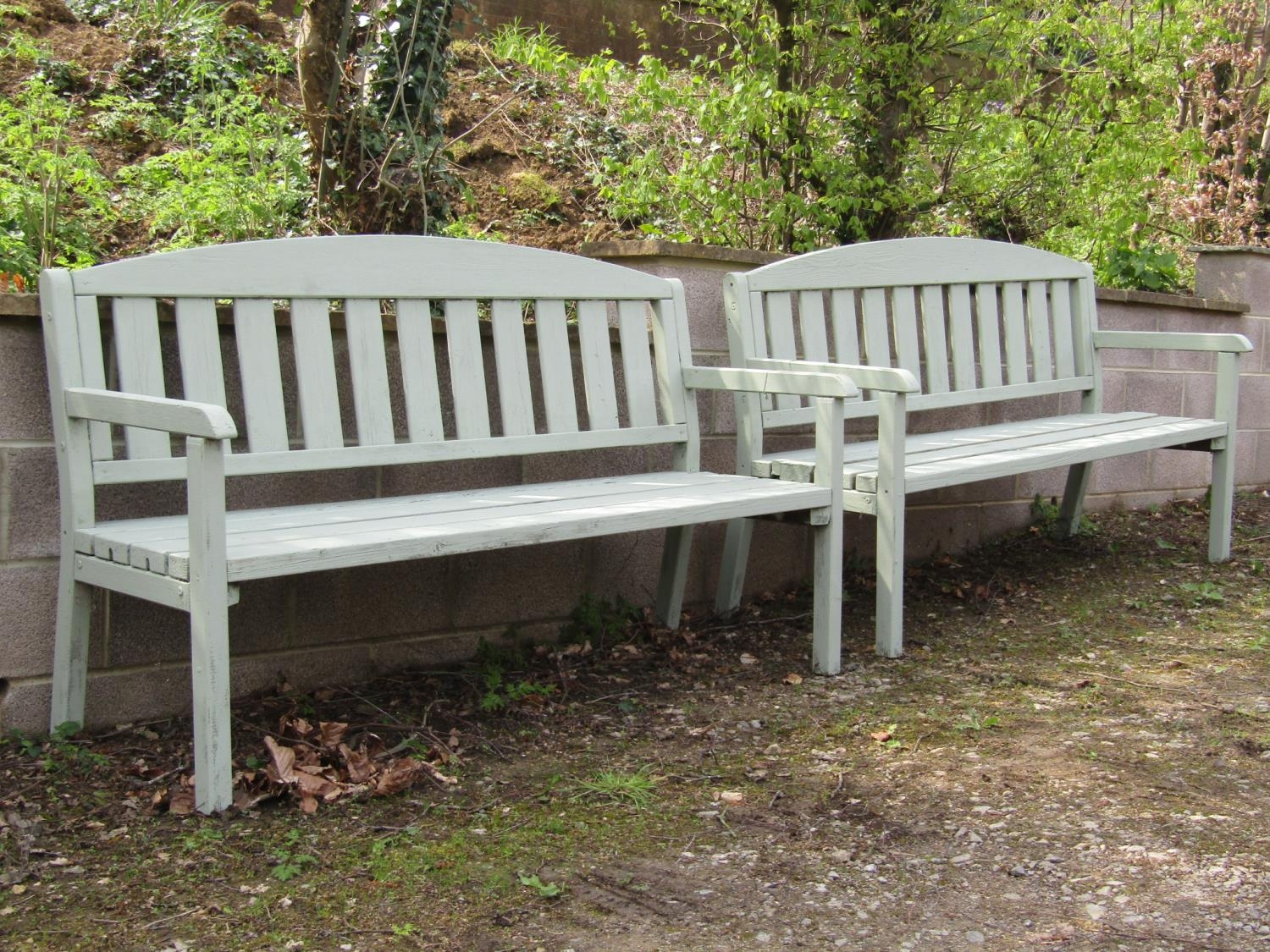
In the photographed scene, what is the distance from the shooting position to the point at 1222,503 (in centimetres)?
490

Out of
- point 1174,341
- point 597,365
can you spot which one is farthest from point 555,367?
point 1174,341

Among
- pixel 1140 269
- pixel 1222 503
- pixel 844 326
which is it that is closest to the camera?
pixel 844 326

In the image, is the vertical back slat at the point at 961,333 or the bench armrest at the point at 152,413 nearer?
the bench armrest at the point at 152,413

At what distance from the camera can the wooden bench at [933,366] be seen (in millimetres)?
3646

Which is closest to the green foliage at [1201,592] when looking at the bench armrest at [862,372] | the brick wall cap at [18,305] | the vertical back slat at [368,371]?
the bench armrest at [862,372]

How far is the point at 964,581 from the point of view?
457cm

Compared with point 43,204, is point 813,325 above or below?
below

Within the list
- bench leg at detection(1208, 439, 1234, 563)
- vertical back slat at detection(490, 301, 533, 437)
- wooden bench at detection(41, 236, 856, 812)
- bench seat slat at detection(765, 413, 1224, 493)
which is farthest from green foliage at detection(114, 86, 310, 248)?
bench leg at detection(1208, 439, 1234, 563)

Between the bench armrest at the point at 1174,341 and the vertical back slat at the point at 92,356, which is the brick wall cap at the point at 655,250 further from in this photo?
the bench armrest at the point at 1174,341

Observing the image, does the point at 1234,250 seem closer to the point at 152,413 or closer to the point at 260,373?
the point at 260,373

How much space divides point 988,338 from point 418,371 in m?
2.31

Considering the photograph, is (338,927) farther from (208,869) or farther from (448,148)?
(448,148)

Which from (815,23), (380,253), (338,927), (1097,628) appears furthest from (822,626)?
(815,23)

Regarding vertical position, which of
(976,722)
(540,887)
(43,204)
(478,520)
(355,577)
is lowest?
(976,722)
